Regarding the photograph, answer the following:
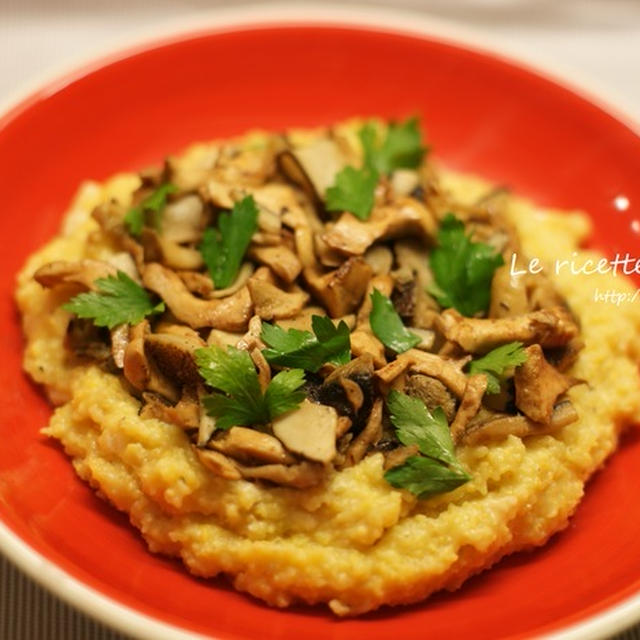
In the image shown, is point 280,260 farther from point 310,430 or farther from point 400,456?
point 400,456

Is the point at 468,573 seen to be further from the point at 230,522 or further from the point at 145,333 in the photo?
the point at 145,333

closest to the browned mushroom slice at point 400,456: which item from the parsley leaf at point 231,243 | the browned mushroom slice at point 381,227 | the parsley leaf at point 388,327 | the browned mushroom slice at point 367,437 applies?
the browned mushroom slice at point 367,437

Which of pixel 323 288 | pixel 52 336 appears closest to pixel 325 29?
pixel 323 288

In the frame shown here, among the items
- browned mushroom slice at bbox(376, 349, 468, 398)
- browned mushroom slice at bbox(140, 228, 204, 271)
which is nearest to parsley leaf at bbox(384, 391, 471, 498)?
browned mushroom slice at bbox(376, 349, 468, 398)

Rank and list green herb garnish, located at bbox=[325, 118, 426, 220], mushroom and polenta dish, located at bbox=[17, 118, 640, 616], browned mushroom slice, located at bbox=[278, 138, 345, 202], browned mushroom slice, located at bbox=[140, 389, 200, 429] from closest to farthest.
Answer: mushroom and polenta dish, located at bbox=[17, 118, 640, 616], browned mushroom slice, located at bbox=[140, 389, 200, 429], browned mushroom slice, located at bbox=[278, 138, 345, 202], green herb garnish, located at bbox=[325, 118, 426, 220]

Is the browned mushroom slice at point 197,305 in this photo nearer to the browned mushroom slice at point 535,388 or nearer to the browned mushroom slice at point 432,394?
the browned mushroom slice at point 432,394

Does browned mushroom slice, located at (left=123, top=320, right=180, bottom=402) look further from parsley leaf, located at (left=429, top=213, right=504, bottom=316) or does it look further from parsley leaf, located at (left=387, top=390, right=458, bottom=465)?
parsley leaf, located at (left=429, top=213, right=504, bottom=316)

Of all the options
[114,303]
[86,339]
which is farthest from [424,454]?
[86,339]
